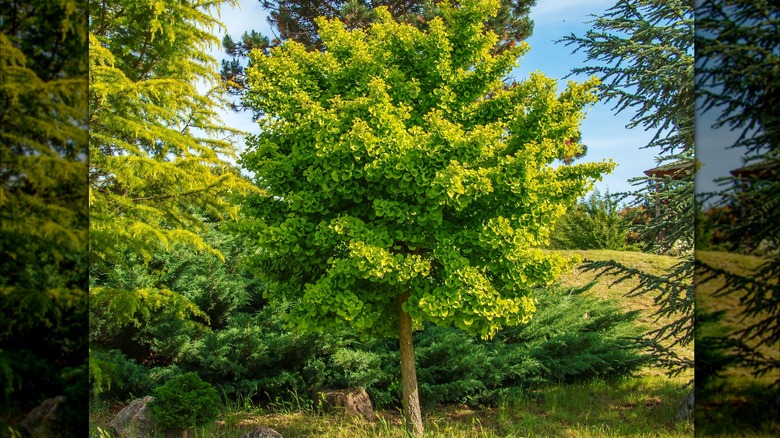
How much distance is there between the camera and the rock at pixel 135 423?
223 inches

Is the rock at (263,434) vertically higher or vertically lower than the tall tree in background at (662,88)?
lower

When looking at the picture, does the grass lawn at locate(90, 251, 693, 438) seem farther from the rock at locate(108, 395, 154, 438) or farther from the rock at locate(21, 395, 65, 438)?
the rock at locate(21, 395, 65, 438)

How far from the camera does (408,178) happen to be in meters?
4.77

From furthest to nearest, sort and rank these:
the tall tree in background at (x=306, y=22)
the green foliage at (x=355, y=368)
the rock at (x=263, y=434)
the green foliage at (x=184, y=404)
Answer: the tall tree in background at (x=306, y=22)
the green foliage at (x=355, y=368)
the green foliage at (x=184, y=404)
the rock at (x=263, y=434)

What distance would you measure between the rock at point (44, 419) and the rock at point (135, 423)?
131 inches

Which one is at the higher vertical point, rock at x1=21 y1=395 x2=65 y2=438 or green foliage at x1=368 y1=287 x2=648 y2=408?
rock at x1=21 y1=395 x2=65 y2=438

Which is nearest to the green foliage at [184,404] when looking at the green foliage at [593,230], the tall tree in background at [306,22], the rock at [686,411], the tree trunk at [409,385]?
the tree trunk at [409,385]

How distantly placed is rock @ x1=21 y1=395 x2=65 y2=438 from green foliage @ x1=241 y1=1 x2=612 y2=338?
8.17 ft

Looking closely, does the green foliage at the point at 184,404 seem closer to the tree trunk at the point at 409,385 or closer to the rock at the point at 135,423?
the rock at the point at 135,423

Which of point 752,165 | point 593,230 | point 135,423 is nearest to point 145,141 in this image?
point 135,423

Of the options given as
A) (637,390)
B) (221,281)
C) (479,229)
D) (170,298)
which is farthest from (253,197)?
(637,390)

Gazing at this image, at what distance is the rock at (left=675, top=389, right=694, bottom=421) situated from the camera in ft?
21.1

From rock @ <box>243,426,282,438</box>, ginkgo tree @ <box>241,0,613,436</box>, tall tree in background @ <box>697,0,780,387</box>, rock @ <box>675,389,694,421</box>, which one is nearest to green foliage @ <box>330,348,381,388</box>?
ginkgo tree @ <box>241,0,613,436</box>

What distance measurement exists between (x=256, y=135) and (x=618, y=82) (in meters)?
4.38
